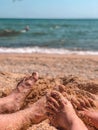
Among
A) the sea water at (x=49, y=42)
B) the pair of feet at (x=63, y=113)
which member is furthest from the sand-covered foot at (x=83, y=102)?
the sea water at (x=49, y=42)

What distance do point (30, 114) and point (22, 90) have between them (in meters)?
0.57

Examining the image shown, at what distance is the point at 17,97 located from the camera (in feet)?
11.1

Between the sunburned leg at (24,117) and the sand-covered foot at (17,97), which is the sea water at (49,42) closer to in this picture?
the sand-covered foot at (17,97)

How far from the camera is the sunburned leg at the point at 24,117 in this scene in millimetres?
2770

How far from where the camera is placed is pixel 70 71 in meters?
6.66

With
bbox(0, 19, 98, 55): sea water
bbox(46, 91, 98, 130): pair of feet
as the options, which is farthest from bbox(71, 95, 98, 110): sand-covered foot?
bbox(0, 19, 98, 55): sea water

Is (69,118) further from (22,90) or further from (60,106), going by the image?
(22,90)

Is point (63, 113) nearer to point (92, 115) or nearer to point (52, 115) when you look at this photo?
point (52, 115)

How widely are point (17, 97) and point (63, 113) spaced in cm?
65

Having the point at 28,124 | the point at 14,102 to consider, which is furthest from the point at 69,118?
the point at 14,102

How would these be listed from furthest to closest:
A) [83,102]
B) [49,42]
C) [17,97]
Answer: [49,42], [17,97], [83,102]

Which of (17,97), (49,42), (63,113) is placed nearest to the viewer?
(63,113)

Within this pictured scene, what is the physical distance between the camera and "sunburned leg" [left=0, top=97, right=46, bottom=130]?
277cm

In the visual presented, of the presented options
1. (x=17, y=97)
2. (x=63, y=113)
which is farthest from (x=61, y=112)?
(x=17, y=97)
